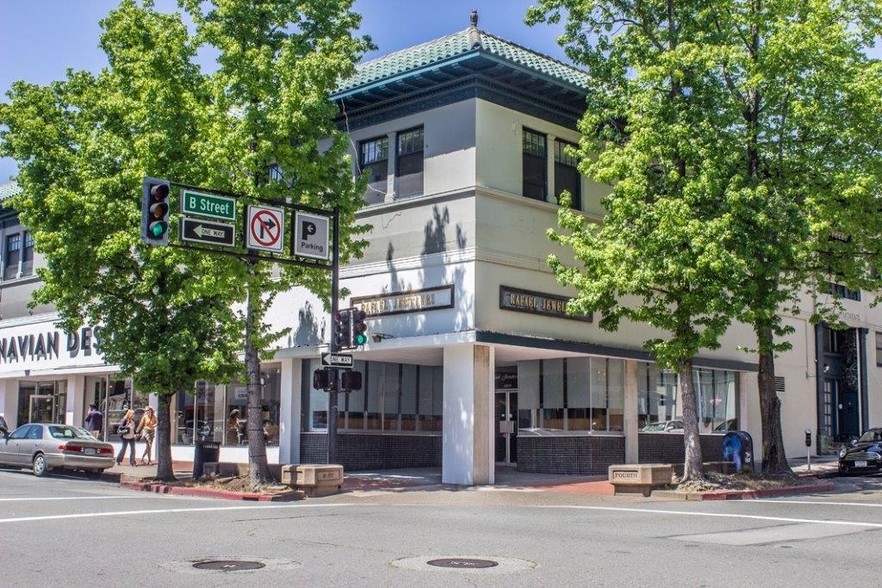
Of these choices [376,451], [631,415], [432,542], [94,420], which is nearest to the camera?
[432,542]

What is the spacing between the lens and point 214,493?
22.2 metres

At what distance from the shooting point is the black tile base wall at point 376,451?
2847 centimetres

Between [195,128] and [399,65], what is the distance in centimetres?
649

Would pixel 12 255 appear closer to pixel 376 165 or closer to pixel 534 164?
pixel 376 165

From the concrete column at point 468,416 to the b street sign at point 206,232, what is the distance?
672cm

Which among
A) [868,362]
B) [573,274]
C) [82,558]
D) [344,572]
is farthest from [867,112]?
[868,362]

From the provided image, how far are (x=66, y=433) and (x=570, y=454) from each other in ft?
45.0

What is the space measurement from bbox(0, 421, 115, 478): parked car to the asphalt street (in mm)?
6055

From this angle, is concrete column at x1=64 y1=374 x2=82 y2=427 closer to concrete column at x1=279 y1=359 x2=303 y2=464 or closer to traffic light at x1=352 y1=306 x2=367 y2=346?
concrete column at x1=279 y1=359 x2=303 y2=464

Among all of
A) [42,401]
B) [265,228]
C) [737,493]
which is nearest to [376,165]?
[265,228]

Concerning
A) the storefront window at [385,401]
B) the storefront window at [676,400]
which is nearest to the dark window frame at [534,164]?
the storefront window at [676,400]

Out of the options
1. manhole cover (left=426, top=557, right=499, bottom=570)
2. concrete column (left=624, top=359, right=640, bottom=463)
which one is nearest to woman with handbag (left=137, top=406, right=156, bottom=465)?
concrete column (left=624, top=359, right=640, bottom=463)

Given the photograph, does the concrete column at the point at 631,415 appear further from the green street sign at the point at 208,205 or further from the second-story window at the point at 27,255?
the second-story window at the point at 27,255

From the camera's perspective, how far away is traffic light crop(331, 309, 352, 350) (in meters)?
22.3
